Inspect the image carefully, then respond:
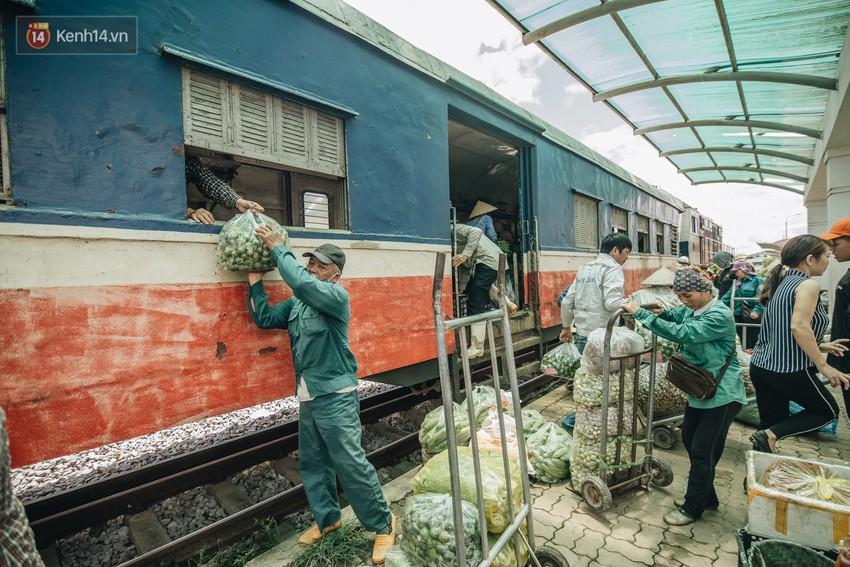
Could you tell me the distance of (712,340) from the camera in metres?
2.57

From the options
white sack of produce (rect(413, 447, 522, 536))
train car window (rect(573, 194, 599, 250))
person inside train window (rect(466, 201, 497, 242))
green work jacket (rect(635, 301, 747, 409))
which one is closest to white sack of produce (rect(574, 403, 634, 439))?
green work jacket (rect(635, 301, 747, 409))

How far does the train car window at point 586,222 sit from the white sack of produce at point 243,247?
592 cm

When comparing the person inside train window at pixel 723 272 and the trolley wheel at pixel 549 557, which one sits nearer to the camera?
the trolley wheel at pixel 549 557

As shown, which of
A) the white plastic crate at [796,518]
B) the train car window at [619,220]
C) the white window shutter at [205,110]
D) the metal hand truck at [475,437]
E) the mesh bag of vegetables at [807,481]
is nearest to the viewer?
the metal hand truck at [475,437]

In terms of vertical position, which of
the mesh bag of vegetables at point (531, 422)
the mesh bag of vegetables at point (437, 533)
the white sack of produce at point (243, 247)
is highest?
the white sack of produce at point (243, 247)

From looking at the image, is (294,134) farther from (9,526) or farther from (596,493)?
(596,493)

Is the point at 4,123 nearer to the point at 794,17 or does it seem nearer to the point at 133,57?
the point at 133,57

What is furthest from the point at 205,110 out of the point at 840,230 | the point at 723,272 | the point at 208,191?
the point at 723,272

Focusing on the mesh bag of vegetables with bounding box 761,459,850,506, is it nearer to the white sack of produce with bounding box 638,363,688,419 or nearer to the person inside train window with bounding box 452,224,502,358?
the white sack of produce with bounding box 638,363,688,419

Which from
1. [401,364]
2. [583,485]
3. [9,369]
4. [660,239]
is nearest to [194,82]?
[9,369]

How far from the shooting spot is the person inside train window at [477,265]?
514 centimetres

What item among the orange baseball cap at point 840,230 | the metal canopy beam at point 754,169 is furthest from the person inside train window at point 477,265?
the metal canopy beam at point 754,169

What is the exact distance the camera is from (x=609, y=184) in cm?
867

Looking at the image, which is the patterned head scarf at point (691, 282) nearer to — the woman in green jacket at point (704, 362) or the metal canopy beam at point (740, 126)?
the woman in green jacket at point (704, 362)
